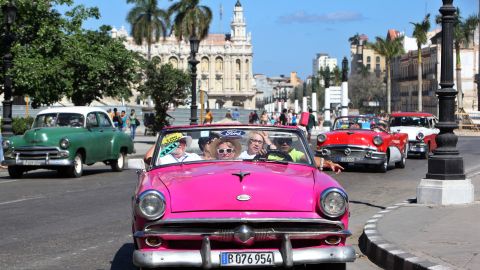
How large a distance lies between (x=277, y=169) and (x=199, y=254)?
145 cm

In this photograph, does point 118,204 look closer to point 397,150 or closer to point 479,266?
point 479,266

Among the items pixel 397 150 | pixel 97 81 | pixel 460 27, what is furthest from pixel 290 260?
pixel 460 27

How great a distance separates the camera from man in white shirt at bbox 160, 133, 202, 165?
27.8 feet

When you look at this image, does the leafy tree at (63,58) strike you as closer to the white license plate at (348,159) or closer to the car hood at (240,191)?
the white license plate at (348,159)

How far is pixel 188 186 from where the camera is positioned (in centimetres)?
710

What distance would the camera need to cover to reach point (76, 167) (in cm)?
2222

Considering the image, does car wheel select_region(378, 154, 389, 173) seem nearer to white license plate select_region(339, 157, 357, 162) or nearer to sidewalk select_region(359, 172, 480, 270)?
white license plate select_region(339, 157, 357, 162)

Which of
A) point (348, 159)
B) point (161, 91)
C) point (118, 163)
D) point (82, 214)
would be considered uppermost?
point (161, 91)

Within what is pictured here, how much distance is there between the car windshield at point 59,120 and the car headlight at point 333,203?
16511 millimetres

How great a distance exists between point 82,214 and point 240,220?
762cm

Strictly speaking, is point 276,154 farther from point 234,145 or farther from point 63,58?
point 63,58

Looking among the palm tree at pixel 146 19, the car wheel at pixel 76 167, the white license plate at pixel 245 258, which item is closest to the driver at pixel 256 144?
the white license plate at pixel 245 258

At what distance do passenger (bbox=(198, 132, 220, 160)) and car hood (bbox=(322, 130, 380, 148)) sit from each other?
47.8 feet

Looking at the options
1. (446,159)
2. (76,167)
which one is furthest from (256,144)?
(76,167)
